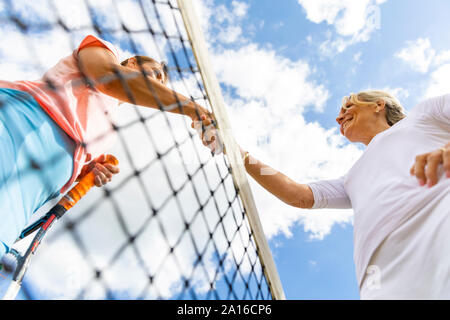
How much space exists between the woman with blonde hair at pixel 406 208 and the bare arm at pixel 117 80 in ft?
2.84

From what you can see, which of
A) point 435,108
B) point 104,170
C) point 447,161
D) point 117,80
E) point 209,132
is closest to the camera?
point 447,161

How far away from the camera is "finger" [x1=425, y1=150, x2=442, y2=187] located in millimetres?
833

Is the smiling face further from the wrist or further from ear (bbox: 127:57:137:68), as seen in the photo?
ear (bbox: 127:57:137:68)

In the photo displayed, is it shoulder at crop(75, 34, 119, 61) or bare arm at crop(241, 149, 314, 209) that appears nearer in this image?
shoulder at crop(75, 34, 119, 61)

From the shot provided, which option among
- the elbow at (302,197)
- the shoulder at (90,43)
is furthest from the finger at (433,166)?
the shoulder at (90,43)

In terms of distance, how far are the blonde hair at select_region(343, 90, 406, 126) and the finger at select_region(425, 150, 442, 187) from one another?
0.85 m

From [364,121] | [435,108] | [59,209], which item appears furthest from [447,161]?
[59,209]

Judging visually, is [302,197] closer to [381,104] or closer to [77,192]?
[381,104]

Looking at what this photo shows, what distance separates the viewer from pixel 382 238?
0.91 m

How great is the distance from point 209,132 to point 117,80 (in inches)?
21.0

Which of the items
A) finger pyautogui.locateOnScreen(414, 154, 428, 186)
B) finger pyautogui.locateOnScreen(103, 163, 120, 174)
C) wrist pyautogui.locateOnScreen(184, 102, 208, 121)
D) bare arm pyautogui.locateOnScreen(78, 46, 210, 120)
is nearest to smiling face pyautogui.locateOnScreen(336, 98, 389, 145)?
finger pyautogui.locateOnScreen(414, 154, 428, 186)

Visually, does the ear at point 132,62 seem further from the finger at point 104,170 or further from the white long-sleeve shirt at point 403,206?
the white long-sleeve shirt at point 403,206

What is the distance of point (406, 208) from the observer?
0.88 m
